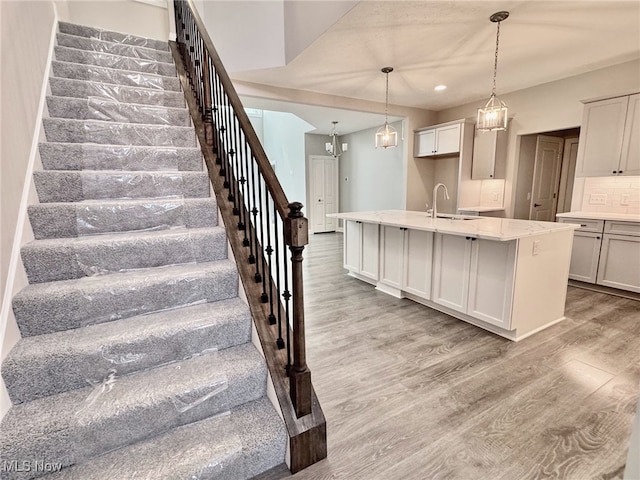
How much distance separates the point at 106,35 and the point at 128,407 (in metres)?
3.82

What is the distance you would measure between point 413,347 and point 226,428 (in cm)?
162

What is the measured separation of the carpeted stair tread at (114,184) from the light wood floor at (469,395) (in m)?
1.57

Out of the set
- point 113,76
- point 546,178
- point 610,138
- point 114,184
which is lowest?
point 114,184

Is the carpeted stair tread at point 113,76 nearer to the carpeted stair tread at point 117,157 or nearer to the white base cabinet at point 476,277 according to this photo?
the carpeted stair tread at point 117,157

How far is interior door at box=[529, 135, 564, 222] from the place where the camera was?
5270 mm

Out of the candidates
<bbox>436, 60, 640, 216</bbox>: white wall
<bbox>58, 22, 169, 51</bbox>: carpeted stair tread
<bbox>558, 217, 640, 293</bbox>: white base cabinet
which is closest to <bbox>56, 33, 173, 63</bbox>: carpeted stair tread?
<bbox>58, 22, 169, 51</bbox>: carpeted stair tread

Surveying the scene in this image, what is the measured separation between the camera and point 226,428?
4.66 ft

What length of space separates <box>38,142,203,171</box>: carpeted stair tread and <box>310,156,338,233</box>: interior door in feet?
19.5

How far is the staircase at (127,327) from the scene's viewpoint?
1256mm

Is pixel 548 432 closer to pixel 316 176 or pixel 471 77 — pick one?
pixel 471 77

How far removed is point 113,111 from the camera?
2598 mm

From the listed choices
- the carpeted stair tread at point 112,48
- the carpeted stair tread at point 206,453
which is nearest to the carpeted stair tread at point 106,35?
the carpeted stair tread at point 112,48

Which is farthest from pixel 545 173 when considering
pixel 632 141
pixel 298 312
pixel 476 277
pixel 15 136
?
pixel 15 136

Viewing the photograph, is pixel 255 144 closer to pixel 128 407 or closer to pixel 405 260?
pixel 128 407
